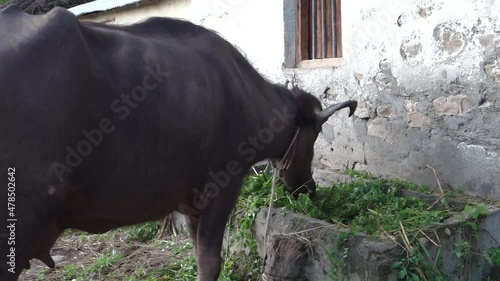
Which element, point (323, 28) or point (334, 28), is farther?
point (323, 28)

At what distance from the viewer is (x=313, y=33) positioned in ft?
19.6

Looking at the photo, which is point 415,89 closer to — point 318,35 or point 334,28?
Answer: point 334,28

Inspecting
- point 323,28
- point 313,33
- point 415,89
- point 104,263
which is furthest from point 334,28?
point 104,263

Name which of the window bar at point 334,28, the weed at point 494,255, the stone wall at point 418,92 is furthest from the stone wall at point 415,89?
the weed at point 494,255

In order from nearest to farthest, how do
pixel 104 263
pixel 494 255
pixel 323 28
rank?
pixel 494 255
pixel 104 263
pixel 323 28

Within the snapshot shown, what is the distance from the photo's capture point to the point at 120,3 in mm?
9156

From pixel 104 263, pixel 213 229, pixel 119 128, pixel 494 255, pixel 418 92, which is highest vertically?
pixel 418 92
